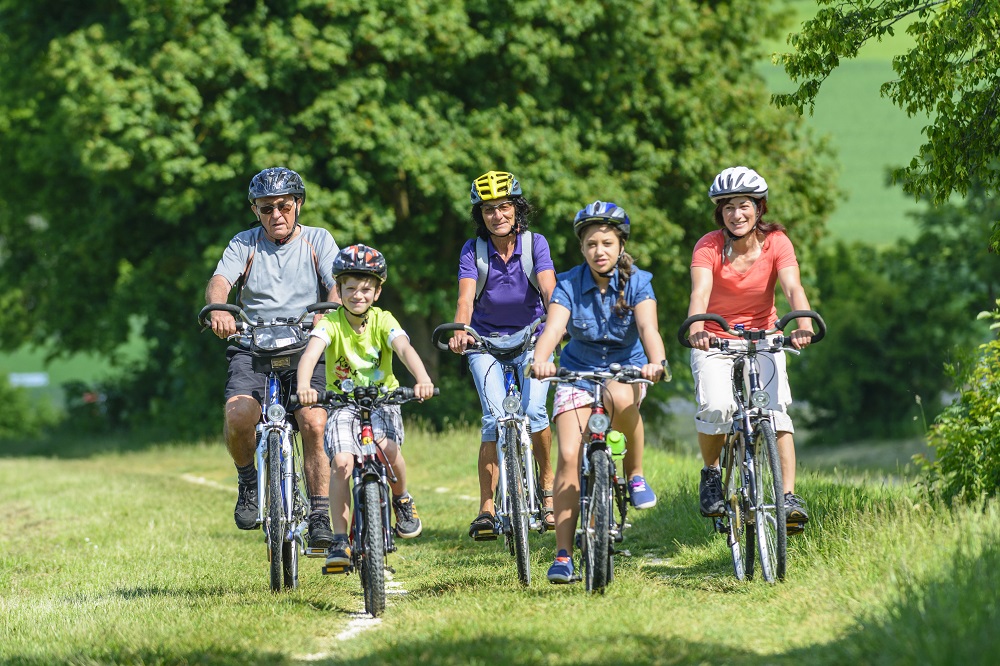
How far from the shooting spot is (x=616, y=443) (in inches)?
279

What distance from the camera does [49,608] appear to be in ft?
25.3

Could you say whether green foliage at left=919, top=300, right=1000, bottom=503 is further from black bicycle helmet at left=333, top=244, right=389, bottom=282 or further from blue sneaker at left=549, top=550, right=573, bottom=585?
black bicycle helmet at left=333, top=244, right=389, bottom=282

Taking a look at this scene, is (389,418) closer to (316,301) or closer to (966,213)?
(316,301)

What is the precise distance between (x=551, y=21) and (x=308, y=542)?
633 inches

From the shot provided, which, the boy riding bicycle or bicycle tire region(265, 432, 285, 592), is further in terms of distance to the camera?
bicycle tire region(265, 432, 285, 592)

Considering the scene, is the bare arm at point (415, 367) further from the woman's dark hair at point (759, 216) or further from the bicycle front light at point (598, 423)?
the woman's dark hair at point (759, 216)

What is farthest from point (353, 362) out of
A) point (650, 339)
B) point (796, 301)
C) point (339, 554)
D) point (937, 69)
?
point (937, 69)

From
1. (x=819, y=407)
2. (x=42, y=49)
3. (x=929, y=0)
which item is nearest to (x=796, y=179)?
(x=42, y=49)

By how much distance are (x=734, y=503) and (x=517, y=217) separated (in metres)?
2.34

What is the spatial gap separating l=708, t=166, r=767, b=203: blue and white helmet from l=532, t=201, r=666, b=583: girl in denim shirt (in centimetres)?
62

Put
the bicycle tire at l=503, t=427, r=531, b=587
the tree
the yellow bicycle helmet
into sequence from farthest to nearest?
1. the tree
2. the yellow bicycle helmet
3. the bicycle tire at l=503, t=427, r=531, b=587

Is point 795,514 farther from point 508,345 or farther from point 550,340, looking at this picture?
point 508,345

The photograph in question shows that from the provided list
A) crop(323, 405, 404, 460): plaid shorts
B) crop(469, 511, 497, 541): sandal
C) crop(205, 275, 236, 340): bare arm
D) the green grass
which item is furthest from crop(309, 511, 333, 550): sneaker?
crop(205, 275, 236, 340): bare arm

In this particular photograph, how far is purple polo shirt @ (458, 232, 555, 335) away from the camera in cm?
857
